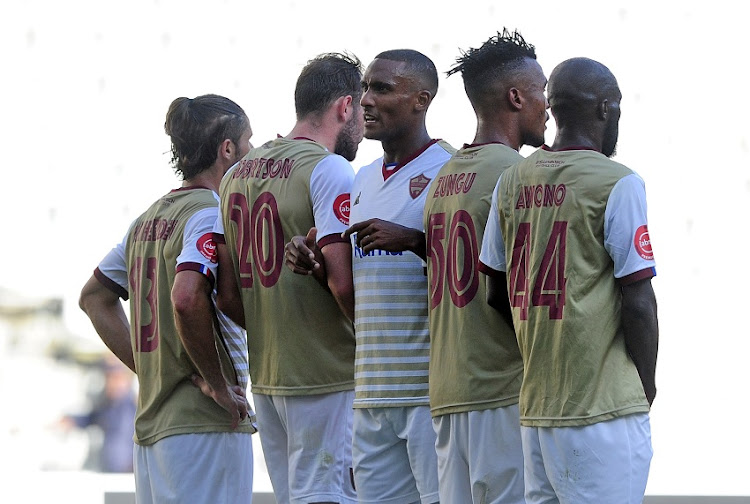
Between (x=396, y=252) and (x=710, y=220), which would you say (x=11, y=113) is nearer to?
(x=710, y=220)

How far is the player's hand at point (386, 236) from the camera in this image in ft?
9.67

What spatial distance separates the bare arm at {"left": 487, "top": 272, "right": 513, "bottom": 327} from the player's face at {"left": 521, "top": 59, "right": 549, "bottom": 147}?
434 mm

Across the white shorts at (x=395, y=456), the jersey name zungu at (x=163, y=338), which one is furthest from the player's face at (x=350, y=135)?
the white shorts at (x=395, y=456)

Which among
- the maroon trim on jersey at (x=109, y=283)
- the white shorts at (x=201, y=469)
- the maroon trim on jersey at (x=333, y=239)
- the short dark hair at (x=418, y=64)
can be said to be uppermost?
the short dark hair at (x=418, y=64)

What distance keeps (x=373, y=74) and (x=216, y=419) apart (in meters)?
1.10

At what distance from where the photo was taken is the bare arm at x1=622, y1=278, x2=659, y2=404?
250 cm

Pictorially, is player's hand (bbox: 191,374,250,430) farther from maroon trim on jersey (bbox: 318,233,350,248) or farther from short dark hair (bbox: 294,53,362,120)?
short dark hair (bbox: 294,53,362,120)

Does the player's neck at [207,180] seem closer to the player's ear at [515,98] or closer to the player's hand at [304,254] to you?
the player's hand at [304,254]

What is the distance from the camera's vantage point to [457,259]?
288cm

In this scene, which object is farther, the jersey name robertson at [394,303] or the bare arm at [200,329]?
the bare arm at [200,329]

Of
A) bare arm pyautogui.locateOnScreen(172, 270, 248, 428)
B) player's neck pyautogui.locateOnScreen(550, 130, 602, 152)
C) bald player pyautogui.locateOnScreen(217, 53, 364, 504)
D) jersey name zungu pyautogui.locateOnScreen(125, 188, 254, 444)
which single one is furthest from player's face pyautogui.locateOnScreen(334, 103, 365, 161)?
player's neck pyautogui.locateOnScreen(550, 130, 602, 152)

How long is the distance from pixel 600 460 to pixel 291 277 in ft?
3.71

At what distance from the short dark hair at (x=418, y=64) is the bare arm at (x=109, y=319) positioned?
129cm

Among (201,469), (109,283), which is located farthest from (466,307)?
(109,283)
